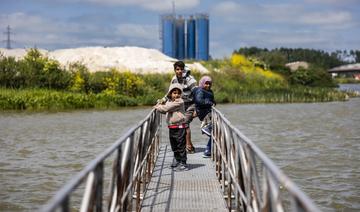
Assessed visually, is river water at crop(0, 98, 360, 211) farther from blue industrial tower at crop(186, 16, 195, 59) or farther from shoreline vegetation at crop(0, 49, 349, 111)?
blue industrial tower at crop(186, 16, 195, 59)

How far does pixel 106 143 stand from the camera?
1881 centimetres

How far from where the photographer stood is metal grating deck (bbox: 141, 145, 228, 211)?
705 centimetres

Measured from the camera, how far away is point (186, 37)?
9119cm

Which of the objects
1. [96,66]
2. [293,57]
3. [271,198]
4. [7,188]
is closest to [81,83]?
[96,66]

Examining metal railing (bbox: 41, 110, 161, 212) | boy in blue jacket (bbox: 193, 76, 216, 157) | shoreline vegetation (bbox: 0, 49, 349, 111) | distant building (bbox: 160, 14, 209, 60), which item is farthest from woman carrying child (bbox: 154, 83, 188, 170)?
distant building (bbox: 160, 14, 209, 60)

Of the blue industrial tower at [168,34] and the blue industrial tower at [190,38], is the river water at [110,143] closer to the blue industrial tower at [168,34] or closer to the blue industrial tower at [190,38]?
the blue industrial tower at [168,34]

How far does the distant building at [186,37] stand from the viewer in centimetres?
8844

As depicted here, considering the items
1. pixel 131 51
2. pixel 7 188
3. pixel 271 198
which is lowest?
pixel 7 188

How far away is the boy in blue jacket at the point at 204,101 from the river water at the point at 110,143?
227cm

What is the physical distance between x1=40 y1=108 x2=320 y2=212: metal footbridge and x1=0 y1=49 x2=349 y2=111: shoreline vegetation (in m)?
26.9

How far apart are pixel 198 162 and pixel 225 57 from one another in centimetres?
5954

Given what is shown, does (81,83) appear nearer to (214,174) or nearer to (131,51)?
(131,51)

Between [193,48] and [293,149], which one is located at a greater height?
[193,48]

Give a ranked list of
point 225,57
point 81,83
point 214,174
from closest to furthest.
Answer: point 214,174
point 81,83
point 225,57
